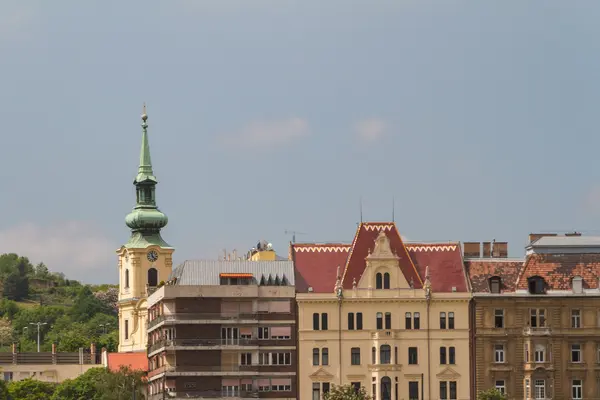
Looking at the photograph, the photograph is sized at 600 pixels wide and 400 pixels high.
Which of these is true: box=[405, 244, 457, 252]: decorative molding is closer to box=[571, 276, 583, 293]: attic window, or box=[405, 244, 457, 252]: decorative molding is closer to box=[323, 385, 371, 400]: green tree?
box=[571, 276, 583, 293]: attic window

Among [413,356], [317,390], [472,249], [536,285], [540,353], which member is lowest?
[317,390]

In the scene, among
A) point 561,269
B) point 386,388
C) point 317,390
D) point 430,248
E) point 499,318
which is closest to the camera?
point 386,388

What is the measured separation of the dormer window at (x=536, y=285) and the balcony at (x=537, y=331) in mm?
3340

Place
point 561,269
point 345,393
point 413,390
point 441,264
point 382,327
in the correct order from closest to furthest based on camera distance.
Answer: point 345,393
point 413,390
point 382,327
point 561,269
point 441,264

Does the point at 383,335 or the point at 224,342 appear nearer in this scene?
the point at 224,342

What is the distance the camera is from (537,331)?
551ft

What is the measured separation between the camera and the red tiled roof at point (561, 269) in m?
170

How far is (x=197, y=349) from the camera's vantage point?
166750 millimetres

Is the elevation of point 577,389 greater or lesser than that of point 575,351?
lesser

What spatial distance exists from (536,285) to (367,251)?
51.7 feet

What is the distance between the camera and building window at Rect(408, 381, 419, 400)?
167500 mm

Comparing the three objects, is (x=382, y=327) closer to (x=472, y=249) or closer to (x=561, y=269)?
(x=472, y=249)

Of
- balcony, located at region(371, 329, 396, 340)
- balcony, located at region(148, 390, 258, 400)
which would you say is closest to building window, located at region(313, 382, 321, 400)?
balcony, located at region(148, 390, 258, 400)

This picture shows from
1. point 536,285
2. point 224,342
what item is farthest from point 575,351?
point 224,342
